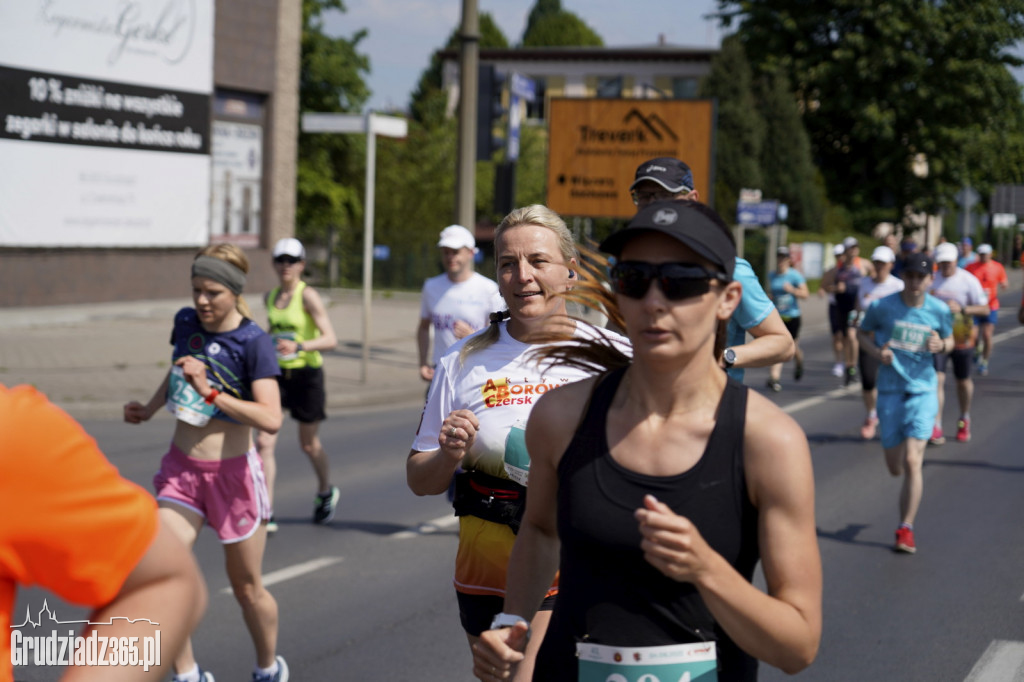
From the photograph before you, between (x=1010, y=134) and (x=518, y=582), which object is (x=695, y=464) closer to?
(x=518, y=582)

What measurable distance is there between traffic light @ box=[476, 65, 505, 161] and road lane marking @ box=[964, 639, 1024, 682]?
33.8 feet

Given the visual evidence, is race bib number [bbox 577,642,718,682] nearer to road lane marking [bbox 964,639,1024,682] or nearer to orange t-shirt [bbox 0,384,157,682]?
orange t-shirt [bbox 0,384,157,682]

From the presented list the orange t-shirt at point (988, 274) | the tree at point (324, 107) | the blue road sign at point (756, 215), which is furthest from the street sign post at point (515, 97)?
the tree at point (324, 107)

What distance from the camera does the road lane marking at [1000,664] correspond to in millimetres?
5516

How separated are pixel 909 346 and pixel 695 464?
6880 millimetres

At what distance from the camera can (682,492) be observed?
2.37m

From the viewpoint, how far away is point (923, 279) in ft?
29.6

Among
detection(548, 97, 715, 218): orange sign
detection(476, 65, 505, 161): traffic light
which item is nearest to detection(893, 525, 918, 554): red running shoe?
detection(476, 65, 505, 161): traffic light

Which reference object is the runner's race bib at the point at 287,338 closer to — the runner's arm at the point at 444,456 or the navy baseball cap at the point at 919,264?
the navy baseball cap at the point at 919,264

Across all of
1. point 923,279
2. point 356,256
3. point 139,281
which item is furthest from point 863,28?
point 923,279

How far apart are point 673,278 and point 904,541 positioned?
6.06m

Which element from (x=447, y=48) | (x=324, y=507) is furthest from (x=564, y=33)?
(x=324, y=507)

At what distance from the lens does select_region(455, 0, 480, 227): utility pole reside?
52.1ft

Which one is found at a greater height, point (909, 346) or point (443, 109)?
point (443, 109)
